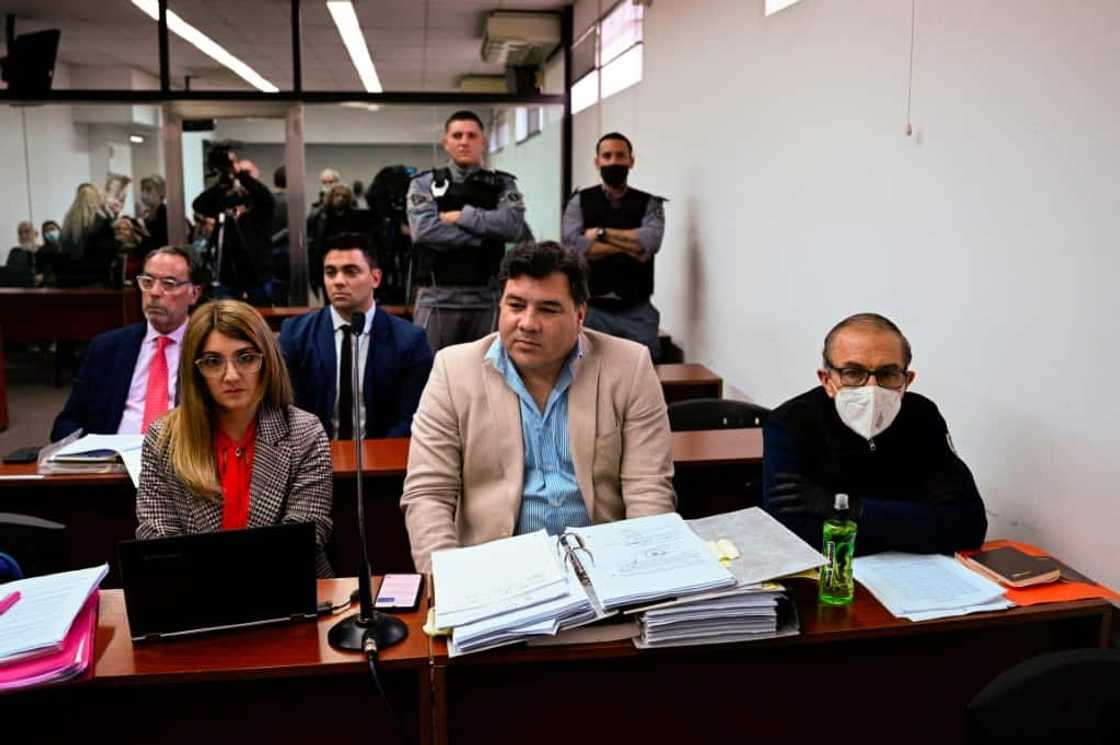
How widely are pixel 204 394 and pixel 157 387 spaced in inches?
40.1

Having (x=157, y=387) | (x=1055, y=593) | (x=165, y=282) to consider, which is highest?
(x=165, y=282)

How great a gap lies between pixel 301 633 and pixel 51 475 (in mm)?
1352

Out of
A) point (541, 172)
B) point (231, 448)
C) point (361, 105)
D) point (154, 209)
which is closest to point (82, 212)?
point (154, 209)

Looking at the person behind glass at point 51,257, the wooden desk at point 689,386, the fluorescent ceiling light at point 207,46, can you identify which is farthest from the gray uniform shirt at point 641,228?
the person behind glass at point 51,257

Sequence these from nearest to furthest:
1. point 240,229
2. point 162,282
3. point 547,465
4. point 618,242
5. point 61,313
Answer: point 547,465, point 162,282, point 618,242, point 240,229, point 61,313

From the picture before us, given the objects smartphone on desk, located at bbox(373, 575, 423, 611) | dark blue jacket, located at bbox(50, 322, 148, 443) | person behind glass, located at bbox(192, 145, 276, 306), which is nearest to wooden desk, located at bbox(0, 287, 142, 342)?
person behind glass, located at bbox(192, 145, 276, 306)

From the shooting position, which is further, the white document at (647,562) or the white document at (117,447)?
the white document at (117,447)

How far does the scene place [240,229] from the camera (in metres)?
6.72

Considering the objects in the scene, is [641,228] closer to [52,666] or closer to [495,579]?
[495,579]

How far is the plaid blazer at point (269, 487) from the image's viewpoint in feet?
7.05

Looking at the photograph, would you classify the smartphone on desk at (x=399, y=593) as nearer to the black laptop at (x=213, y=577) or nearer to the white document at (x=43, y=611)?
the black laptop at (x=213, y=577)

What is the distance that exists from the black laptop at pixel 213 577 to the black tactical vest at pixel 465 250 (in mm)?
3093

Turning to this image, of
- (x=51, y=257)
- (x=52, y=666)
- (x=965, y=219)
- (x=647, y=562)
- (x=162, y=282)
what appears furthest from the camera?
(x=51, y=257)

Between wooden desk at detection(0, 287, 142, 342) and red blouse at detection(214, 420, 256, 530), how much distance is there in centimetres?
578
